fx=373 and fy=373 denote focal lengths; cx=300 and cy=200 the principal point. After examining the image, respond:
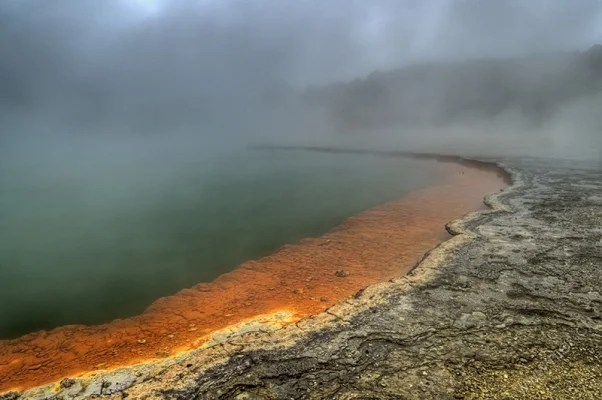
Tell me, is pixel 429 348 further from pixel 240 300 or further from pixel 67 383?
pixel 67 383

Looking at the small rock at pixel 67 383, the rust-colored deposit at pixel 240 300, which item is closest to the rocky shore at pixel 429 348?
the small rock at pixel 67 383

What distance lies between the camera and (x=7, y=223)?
11852mm

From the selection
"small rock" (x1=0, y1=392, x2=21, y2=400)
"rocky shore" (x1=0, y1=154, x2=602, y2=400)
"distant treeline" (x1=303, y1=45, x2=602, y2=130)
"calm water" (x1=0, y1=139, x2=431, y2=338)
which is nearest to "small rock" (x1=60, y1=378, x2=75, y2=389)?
"rocky shore" (x1=0, y1=154, x2=602, y2=400)

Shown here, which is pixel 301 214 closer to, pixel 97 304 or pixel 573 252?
pixel 97 304

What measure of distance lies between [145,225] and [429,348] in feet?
31.0

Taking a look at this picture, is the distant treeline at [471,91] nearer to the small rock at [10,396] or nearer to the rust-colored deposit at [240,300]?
the rust-colored deposit at [240,300]

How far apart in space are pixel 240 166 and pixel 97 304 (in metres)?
18.1

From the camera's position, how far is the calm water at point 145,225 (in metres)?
6.56

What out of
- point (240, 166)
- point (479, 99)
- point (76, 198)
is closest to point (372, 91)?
point (479, 99)

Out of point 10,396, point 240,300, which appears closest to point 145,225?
point 240,300

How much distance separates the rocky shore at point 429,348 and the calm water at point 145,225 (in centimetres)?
284

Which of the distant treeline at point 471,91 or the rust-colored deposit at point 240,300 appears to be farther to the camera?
the distant treeline at point 471,91

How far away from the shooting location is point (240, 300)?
5.56 m

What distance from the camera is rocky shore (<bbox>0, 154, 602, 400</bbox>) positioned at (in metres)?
3.05
